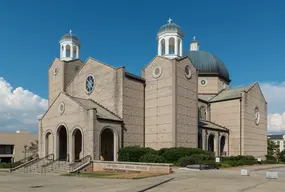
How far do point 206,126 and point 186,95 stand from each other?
8.09 metres

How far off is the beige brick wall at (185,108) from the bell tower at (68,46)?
20.4 m

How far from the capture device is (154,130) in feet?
126

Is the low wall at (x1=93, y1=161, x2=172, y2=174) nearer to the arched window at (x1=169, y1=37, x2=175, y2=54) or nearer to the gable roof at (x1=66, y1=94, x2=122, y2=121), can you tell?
the gable roof at (x1=66, y1=94, x2=122, y2=121)

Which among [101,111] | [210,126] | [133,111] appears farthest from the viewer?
[210,126]

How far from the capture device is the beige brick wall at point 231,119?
160ft

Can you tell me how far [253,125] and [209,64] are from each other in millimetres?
14184

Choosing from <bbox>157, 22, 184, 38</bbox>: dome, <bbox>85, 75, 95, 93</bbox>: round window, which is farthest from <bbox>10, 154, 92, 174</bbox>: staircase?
<bbox>157, 22, 184, 38</bbox>: dome

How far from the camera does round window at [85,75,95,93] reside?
4219 centimetres

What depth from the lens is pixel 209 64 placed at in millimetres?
57938

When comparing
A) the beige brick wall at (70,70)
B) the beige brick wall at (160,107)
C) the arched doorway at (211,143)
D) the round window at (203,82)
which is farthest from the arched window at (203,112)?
the beige brick wall at (70,70)

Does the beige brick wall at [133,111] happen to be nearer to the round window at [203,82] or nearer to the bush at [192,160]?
the bush at [192,160]

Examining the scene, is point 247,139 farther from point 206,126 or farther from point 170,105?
point 170,105

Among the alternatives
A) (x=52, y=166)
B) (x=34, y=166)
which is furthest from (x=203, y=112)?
(x=34, y=166)

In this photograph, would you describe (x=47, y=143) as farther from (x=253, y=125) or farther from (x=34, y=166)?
(x=253, y=125)
